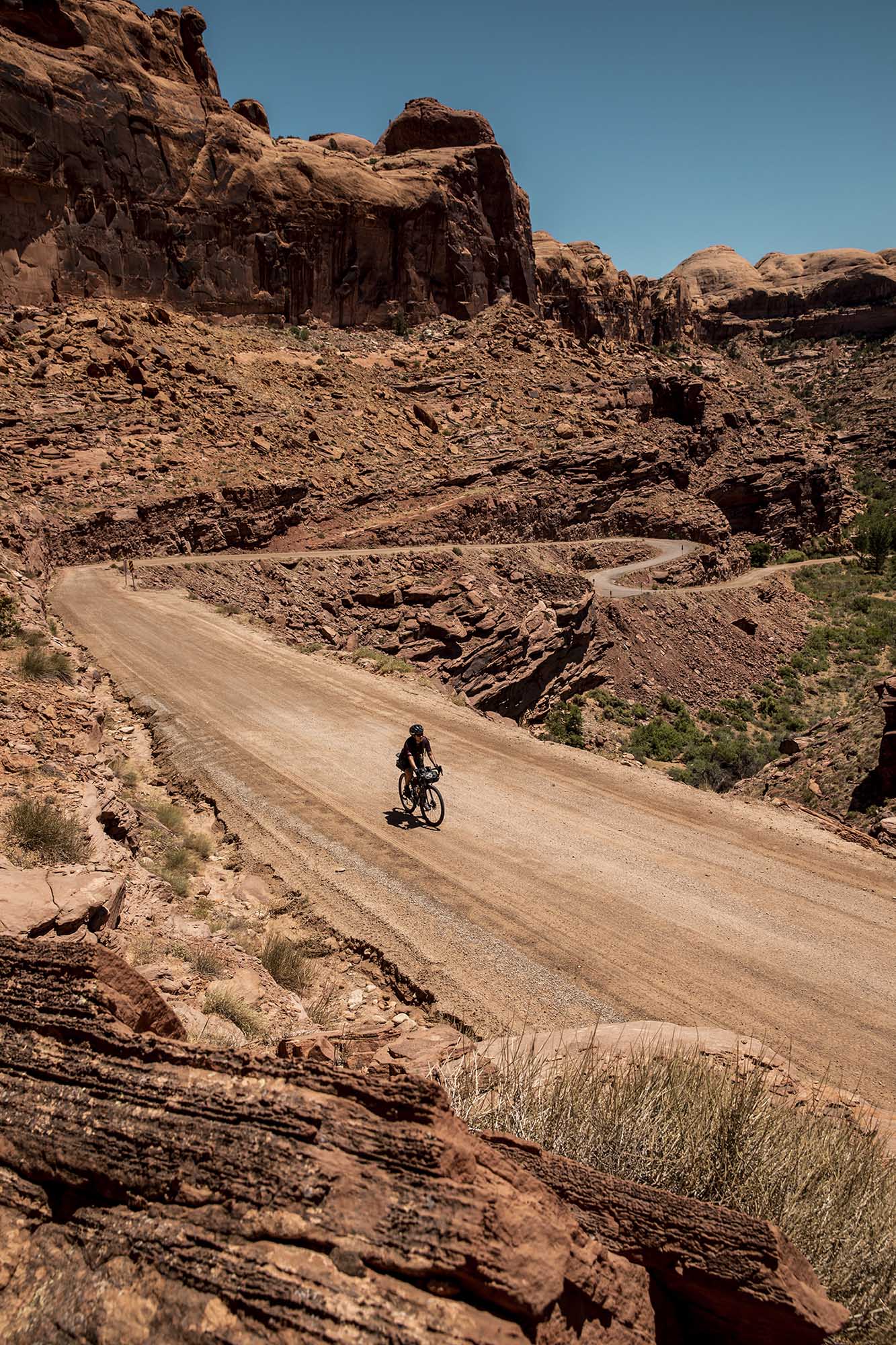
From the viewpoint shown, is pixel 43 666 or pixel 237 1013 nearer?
pixel 237 1013

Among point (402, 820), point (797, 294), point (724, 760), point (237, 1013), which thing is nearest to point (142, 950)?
point (237, 1013)

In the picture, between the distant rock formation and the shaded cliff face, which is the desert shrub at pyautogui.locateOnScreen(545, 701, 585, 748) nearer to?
the shaded cliff face

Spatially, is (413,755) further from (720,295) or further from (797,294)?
(720,295)

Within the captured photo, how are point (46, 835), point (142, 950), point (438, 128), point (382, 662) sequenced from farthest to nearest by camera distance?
point (438, 128) < point (382, 662) < point (46, 835) < point (142, 950)

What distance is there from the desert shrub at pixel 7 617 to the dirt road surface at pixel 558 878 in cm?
306

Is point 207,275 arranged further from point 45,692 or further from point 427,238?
point 45,692

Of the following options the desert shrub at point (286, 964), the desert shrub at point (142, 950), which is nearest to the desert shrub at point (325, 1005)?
the desert shrub at point (286, 964)

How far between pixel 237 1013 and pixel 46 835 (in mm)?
2627

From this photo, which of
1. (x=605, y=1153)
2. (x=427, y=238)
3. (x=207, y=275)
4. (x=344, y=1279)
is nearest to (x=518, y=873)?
(x=605, y=1153)

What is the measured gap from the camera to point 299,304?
4950 centimetres

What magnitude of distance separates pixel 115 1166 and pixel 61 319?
42514 millimetres

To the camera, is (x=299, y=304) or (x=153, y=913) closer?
(x=153, y=913)

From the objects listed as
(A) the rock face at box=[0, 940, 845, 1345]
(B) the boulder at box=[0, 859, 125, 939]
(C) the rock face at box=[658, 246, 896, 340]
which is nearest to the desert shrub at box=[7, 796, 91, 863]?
(B) the boulder at box=[0, 859, 125, 939]

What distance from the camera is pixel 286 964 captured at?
7492mm
